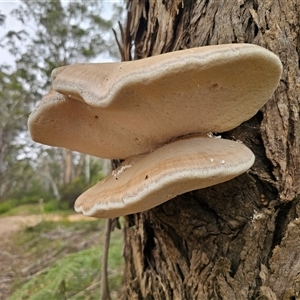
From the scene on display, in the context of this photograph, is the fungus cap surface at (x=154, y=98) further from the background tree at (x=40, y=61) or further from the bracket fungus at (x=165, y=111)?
the background tree at (x=40, y=61)

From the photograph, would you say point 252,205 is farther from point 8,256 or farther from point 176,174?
point 8,256

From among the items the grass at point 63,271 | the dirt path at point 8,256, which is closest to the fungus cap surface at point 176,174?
the grass at point 63,271

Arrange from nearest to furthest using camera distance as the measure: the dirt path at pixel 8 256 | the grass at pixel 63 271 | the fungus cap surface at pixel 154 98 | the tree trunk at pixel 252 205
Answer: the fungus cap surface at pixel 154 98 → the tree trunk at pixel 252 205 → the grass at pixel 63 271 → the dirt path at pixel 8 256

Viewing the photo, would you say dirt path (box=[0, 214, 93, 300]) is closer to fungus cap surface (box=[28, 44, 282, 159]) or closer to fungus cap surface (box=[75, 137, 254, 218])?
fungus cap surface (box=[28, 44, 282, 159])

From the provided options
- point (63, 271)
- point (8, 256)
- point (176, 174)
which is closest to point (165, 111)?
point (176, 174)

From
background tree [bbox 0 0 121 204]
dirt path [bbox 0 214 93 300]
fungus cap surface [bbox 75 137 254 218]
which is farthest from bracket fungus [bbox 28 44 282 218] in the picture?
background tree [bbox 0 0 121 204]

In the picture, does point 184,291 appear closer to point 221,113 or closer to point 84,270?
point 221,113
